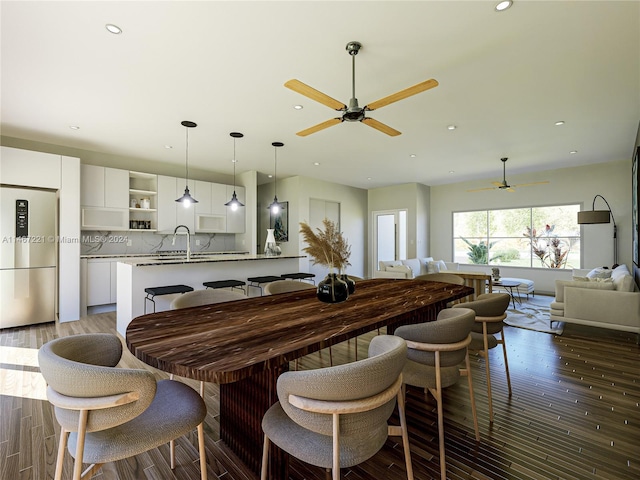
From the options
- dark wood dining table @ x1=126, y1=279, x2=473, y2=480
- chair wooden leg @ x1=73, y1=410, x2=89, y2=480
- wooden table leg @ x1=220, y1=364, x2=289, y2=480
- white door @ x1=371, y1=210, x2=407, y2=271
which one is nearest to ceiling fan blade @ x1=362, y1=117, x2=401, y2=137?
dark wood dining table @ x1=126, y1=279, x2=473, y2=480

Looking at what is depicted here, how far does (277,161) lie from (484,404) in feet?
16.0

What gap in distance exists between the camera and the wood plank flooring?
1.65m

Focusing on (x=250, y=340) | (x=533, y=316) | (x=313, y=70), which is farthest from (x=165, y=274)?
(x=533, y=316)

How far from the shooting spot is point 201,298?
2.25 m

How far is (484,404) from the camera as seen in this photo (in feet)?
7.48

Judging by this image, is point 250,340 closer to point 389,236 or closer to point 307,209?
point 307,209

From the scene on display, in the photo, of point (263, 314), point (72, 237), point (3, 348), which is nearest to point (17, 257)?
point (72, 237)

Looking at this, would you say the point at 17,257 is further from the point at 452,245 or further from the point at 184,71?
the point at 452,245

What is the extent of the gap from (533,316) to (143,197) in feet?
23.3

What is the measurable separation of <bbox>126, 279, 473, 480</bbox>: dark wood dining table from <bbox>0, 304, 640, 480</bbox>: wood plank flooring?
254 millimetres

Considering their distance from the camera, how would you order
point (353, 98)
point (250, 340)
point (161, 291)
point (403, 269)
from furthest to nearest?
1. point (403, 269)
2. point (161, 291)
3. point (353, 98)
4. point (250, 340)

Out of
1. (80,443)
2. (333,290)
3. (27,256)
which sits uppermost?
(27,256)

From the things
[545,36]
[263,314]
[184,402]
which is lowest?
[184,402]

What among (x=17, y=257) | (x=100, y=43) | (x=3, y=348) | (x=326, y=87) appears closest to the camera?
(x=100, y=43)
